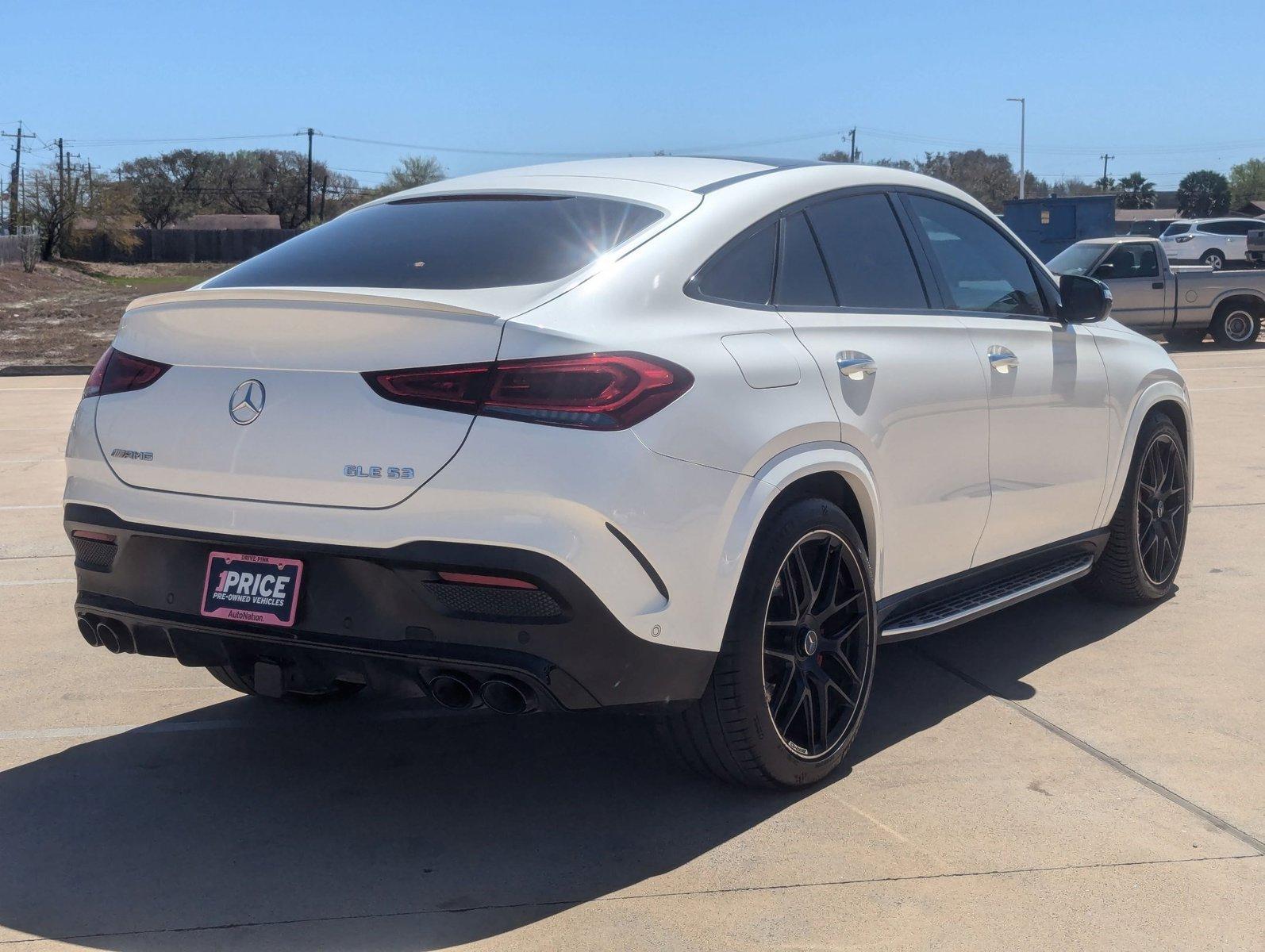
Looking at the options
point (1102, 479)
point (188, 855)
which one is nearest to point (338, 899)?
point (188, 855)

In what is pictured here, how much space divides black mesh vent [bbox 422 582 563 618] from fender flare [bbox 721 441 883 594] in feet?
1.67

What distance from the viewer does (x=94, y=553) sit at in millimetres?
3799

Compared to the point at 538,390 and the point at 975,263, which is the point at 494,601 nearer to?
the point at 538,390

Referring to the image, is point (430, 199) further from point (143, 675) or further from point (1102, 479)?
point (1102, 479)

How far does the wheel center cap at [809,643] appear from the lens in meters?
3.95

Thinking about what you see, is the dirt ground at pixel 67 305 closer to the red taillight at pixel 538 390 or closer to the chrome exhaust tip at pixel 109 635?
the chrome exhaust tip at pixel 109 635

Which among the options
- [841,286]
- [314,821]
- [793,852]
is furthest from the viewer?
[841,286]

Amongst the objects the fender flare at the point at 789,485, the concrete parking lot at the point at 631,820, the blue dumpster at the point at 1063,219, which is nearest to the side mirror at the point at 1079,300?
the concrete parking lot at the point at 631,820

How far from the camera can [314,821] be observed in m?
3.84

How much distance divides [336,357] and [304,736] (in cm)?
165

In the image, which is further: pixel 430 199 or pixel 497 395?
pixel 430 199

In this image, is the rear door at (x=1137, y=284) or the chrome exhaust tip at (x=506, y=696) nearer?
the chrome exhaust tip at (x=506, y=696)

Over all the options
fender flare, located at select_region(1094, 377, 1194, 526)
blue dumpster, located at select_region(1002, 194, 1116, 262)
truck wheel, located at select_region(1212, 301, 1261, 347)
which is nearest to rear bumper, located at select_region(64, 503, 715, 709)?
fender flare, located at select_region(1094, 377, 1194, 526)

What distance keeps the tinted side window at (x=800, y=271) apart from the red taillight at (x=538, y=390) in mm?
881
